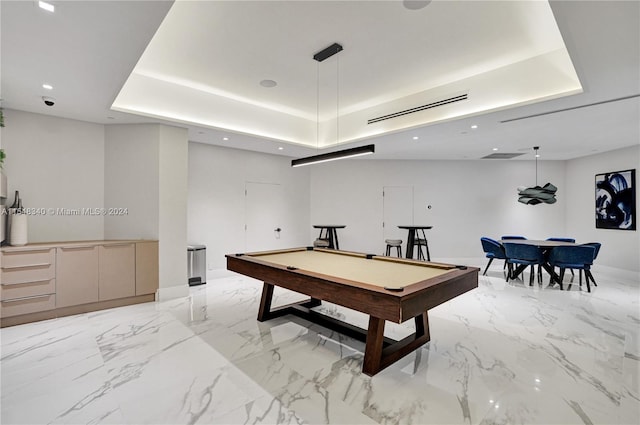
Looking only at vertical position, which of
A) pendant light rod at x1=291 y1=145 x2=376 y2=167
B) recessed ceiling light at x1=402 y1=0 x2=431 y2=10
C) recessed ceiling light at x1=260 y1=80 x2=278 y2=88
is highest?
recessed ceiling light at x1=260 y1=80 x2=278 y2=88

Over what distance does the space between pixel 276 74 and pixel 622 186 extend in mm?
7549

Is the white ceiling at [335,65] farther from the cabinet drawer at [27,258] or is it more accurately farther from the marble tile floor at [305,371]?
the marble tile floor at [305,371]

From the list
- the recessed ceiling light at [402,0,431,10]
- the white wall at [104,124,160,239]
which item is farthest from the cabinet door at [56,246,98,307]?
the recessed ceiling light at [402,0,431,10]

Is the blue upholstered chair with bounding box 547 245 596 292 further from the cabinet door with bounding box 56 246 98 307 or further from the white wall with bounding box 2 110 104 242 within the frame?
the white wall with bounding box 2 110 104 242

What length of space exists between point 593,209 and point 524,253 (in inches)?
124

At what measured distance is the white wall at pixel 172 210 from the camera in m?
Result: 4.71

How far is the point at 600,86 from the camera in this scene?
133 inches

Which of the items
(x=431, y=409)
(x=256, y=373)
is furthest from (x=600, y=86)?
(x=256, y=373)

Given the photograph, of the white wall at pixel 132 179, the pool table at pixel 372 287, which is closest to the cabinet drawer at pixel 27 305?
the white wall at pixel 132 179

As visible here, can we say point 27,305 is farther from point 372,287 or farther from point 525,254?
point 525,254

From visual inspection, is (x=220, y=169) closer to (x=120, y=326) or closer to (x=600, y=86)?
(x=120, y=326)

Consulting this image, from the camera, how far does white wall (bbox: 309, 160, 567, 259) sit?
8055 mm

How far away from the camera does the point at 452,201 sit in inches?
324

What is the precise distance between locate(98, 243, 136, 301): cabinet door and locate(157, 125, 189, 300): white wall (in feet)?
1.32
